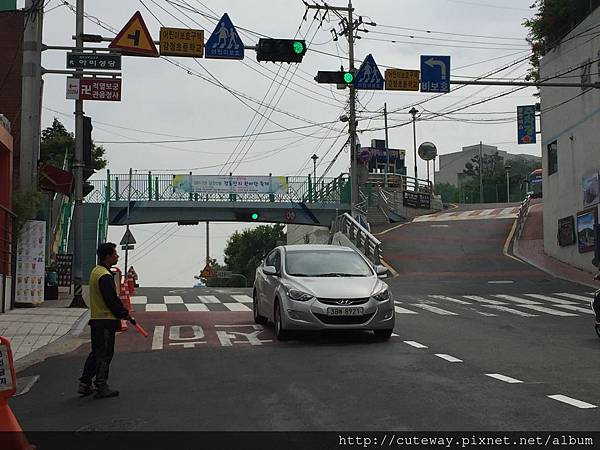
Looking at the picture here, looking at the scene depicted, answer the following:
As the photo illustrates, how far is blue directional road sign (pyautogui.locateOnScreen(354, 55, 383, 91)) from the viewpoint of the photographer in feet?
76.0

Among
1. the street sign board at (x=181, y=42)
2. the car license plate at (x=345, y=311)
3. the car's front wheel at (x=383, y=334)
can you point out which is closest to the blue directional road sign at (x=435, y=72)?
the street sign board at (x=181, y=42)

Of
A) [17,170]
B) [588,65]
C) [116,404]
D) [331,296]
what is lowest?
[116,404]

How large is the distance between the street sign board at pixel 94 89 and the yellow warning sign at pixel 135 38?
1160 mm

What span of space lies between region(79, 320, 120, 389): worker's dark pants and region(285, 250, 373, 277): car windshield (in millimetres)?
5159

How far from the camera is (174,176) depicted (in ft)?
138

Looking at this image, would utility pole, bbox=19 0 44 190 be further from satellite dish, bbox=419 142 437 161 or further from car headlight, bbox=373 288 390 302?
satellite dish, bbox=419 142 437 161

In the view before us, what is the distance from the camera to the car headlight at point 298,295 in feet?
40.0

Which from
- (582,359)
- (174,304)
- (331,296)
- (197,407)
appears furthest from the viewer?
(174,304)

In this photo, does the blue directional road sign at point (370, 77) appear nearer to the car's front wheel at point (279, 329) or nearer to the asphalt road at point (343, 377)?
the asphalt road at point (343, 377)

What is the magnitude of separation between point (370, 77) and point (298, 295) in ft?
40.8

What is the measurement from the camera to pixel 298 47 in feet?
59.6
